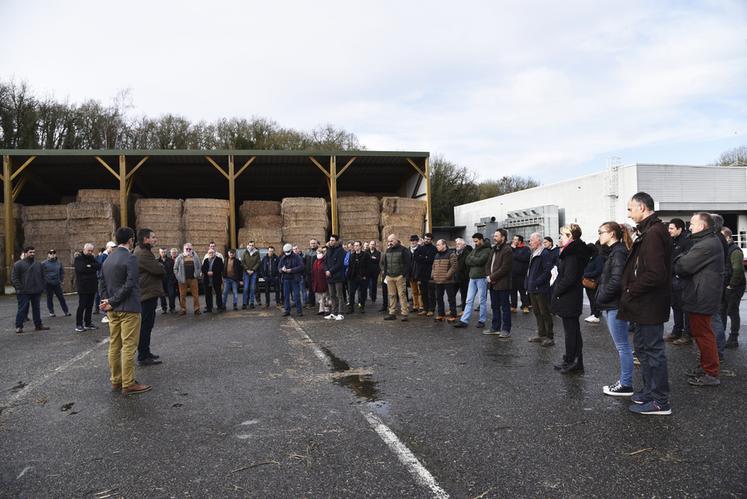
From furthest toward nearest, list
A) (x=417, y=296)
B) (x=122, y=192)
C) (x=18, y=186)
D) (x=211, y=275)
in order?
(x=18, y=186) < (x=122, y=192) < (x=211, y=275) < (x=417, y=296)

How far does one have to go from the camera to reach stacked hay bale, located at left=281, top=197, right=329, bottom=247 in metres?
20.4

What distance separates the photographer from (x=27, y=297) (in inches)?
416

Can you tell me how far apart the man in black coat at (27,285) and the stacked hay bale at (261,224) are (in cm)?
968

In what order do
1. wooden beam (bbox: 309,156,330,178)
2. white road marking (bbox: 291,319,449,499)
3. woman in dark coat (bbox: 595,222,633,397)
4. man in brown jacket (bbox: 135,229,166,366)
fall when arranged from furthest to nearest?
wooden beam (bbox: 309,156,330,178)
man in brown jacket (bbox: 135,229,166,366)
woman in dark coat (bbox: 595,222,633,397)
white road marking (bbox: 291,319,449,499)

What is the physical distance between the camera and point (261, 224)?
21.0m

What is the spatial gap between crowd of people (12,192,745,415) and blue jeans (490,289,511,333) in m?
0.02

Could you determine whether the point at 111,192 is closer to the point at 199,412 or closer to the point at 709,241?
the point at 199,412

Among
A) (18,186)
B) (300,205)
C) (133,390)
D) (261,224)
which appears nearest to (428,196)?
(300,205)

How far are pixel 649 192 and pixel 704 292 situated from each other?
21557 millimetres

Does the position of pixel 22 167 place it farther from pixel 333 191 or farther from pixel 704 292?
pixel 704 292

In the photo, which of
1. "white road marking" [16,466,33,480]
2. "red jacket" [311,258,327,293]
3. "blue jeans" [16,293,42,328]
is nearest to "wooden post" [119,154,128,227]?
"blue jeans" [16,293,42,328]

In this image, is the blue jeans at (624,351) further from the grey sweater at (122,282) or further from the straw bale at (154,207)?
the straw bale at (154,207)

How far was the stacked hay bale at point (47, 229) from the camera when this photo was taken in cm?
1959

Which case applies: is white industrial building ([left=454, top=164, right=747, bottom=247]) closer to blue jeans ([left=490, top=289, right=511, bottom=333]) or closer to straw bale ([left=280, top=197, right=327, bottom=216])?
straw bale ([left=280, top=197, right=327, bottom=216])
